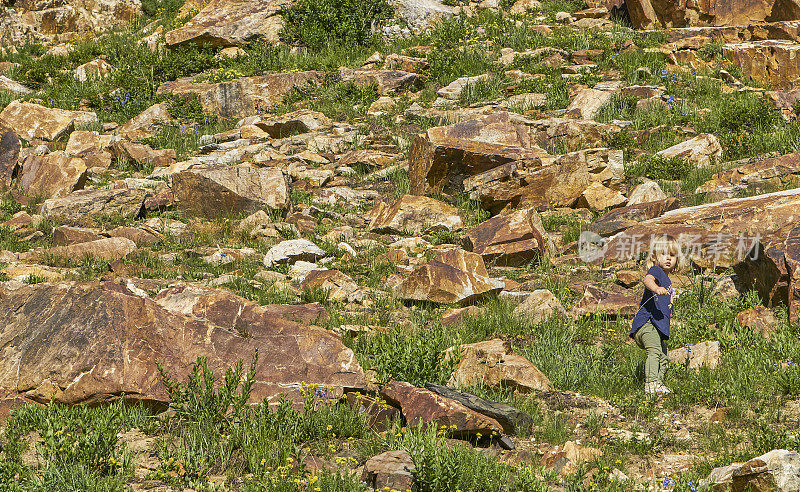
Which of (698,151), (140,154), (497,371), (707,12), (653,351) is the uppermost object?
(707,12)

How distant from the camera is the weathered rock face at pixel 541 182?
421 inches

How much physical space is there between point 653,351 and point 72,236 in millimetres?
7313

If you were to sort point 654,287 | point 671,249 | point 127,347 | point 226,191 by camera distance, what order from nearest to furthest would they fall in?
point 127,347
point 654,287
point 671,249
point 226,191

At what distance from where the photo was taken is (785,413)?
5.40 meters

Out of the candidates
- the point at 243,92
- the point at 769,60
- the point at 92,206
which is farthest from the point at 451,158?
the point at 769,60

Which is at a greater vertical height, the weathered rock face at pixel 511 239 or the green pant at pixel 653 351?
the green pant at pixel 653 351

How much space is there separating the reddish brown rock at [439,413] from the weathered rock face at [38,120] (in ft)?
37.5

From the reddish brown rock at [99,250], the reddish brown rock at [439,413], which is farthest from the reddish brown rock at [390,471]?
the reddish brown rock at [99,250]

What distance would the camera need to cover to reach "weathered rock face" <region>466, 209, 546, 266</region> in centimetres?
888

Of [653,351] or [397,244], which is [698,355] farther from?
[397,244]

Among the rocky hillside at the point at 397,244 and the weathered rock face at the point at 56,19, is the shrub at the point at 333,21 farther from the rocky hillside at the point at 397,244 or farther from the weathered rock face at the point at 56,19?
the weathered rock face at the point at 56,19

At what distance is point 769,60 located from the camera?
48.1 feet

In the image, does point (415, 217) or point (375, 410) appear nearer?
point (375, 410)

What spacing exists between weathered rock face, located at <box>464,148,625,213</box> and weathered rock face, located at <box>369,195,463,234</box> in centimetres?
66
